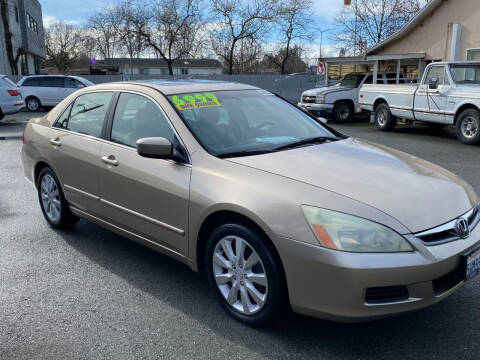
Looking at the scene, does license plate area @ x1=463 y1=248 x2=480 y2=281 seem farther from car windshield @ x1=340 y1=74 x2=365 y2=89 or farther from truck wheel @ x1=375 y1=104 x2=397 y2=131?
car windshield @ x1=340 y1=74 x2=365 y2=89

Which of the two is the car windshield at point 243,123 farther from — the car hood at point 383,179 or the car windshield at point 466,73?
the car windshield at point 466,73

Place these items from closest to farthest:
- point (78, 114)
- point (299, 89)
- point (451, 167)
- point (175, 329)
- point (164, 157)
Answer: point (175, 329)
point (164, 157)
point (78, 114)
point (451, 167)
point (299, 89)

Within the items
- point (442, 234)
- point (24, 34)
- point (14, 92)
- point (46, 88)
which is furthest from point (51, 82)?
point (24, 34)

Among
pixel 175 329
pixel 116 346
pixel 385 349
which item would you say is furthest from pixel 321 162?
pixel 116 346

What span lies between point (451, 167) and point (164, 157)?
22.7ft

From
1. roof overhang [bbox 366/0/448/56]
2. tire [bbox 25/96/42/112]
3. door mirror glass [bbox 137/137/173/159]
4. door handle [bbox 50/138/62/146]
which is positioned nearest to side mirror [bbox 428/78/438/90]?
roof overhang [bbox 366/0/448/56]

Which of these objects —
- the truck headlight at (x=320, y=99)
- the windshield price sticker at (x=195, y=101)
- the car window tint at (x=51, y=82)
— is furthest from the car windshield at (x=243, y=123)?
the car window tint at (x=51, y=82)

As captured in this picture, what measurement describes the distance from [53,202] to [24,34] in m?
40.9

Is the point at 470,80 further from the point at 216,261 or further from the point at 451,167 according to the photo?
the point at 216,261

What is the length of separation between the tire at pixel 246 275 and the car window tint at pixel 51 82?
19572 millimetres

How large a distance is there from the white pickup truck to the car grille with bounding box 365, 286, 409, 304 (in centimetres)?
994

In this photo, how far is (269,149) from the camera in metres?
3.59

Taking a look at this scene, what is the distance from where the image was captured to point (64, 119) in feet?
16.0

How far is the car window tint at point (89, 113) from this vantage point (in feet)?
14.3
